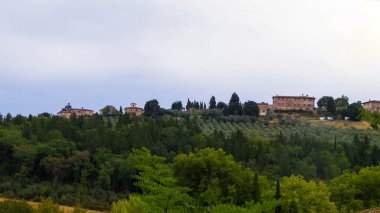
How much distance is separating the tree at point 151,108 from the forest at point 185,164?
21606mm

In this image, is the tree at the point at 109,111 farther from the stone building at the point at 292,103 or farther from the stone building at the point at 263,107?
the stone building at the point at 292,103

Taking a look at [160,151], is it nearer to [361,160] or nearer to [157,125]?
[157,125]

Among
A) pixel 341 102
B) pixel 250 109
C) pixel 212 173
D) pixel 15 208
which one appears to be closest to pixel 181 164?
pixel 212 173

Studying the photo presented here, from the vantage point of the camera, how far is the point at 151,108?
103062mm

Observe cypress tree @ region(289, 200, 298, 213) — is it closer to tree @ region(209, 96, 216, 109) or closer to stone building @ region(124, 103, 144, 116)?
tree @ region(209, 96, 216, 109)

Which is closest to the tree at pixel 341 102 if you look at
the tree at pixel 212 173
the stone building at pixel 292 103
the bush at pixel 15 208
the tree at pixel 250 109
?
the stone building at pixel 292 103

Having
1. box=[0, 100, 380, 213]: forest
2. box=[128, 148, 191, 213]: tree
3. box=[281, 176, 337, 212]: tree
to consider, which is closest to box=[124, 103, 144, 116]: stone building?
box=[0, 100, 380, 213]: forest

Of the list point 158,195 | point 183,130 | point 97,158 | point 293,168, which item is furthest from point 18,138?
point 158,195

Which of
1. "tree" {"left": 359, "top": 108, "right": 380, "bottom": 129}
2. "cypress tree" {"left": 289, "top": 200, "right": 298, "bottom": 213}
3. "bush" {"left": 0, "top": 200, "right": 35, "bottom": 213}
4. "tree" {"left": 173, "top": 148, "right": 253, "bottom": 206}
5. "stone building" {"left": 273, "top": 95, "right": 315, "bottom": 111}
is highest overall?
"stone building" {"left": 273, "top": 95, "right": 315, "bottom": 111}

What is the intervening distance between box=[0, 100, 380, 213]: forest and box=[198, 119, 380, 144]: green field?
0.87 meters

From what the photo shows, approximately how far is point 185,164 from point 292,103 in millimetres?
87541

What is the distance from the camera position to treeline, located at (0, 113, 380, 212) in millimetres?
34688

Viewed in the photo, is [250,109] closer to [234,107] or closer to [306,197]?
[234,107]

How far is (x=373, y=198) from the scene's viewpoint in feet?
116
